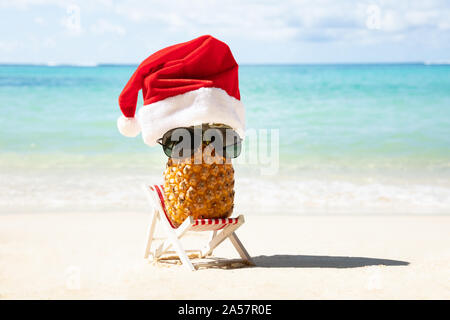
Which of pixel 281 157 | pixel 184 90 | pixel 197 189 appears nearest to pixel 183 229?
pixel 197 189

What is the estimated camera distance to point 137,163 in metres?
13.1

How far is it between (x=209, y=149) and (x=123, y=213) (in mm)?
3513

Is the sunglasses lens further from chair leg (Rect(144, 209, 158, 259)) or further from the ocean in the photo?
the ocean

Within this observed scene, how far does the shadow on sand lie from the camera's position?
5633 mm

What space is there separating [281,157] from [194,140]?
9.03 m

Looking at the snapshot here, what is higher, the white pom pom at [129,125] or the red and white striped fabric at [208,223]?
the white pom pom at [129,125]

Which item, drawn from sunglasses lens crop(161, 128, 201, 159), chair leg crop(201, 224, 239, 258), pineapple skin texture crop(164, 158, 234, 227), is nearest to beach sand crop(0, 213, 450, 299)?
chair leg crop(201, 224, 239, 258)

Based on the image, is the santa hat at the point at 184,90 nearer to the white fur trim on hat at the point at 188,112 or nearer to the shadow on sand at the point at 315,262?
the white fur trim on hat at the point at 188,112

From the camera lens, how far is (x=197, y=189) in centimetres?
518

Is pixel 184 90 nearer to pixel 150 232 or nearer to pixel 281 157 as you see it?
pixel 150 232

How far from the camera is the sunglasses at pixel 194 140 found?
5250 millimetres

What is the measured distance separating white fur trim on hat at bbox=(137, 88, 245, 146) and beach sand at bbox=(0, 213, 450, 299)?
121cm

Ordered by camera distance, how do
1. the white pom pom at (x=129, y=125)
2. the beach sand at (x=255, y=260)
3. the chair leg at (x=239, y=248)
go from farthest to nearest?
1. the chair leg at (x=239, y=248)
2. the white pom pom at (x=129, y=125)
3. the beach sand at (x=255, y=260)

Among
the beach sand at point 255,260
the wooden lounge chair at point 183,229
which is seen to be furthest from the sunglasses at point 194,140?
the beach sand at point 255,260
